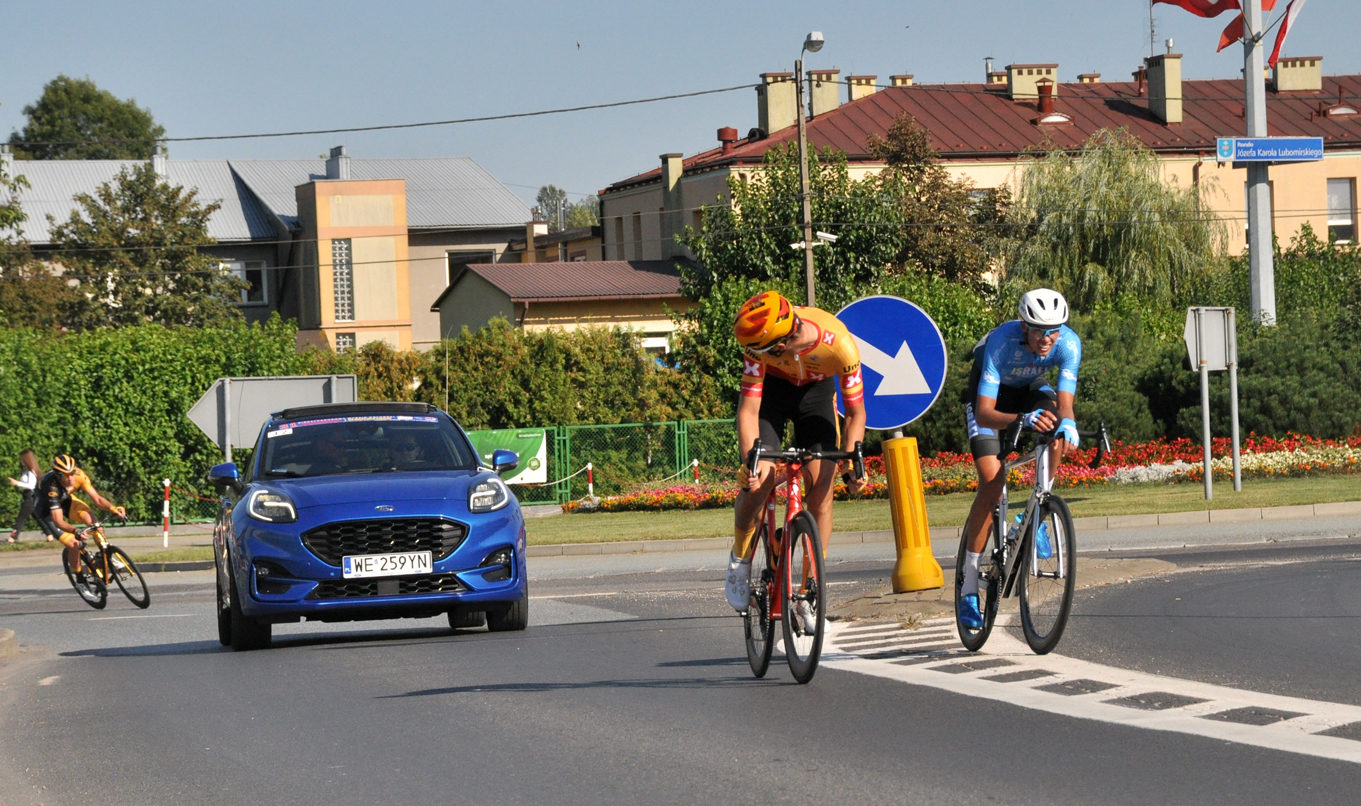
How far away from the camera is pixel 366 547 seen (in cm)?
1065

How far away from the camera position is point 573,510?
30.7 metres

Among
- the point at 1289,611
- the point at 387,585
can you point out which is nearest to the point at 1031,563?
the point at 1289,611

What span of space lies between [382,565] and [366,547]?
0.16 metres

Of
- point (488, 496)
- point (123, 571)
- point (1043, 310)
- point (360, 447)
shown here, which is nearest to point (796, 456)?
point (1043, 310)

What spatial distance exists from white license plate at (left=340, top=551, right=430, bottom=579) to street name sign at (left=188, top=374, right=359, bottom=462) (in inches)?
623

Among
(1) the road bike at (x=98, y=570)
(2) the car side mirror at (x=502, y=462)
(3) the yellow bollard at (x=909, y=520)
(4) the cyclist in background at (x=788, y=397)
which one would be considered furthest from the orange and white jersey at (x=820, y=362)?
(1) the road bike at (x=98, y=570)

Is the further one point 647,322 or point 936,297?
point 647,322

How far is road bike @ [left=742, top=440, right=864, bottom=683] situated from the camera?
7.59m

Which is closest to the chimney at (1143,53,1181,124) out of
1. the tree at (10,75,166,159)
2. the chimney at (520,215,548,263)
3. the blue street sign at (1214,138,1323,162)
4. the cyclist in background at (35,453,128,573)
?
the blue street sign at (1214,138,1323,162)

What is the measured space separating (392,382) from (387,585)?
28.9 metres

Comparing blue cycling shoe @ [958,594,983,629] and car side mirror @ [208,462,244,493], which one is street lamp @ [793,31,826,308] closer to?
car side mirror @ [208,462,244,493]

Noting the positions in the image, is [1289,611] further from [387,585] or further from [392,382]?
[392,382]

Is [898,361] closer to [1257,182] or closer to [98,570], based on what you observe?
[98,570]

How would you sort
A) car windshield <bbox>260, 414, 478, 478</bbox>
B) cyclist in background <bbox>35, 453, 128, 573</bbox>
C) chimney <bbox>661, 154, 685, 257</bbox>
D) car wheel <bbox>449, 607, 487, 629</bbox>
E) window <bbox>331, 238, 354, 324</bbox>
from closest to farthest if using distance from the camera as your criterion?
1. car windshield <bbox>260, 414, 478, 478</bbox>
2. car wheel <bbox>449, 607, 487, 629</bbox>
3. cyclist in background <bbox>35, 453, 128, 573</bbox>
4. chimney <bbox>661, 154, 685, 257</bbox>
5. window <bbox>331, 238, 354, 324</bbox>
